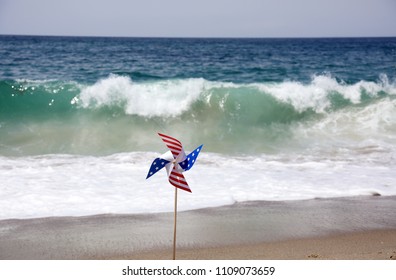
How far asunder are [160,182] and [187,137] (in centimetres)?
372

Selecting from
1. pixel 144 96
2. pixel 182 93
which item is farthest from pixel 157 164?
pixel 182 93

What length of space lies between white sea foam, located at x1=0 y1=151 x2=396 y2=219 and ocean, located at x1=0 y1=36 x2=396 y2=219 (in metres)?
0.01

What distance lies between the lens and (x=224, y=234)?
15.6ft

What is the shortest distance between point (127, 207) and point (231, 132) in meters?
5.16

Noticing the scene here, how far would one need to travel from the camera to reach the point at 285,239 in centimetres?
463

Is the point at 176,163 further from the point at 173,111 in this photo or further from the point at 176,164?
the point at 173,111

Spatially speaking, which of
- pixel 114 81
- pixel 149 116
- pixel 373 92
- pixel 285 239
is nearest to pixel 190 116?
pixel 149 116

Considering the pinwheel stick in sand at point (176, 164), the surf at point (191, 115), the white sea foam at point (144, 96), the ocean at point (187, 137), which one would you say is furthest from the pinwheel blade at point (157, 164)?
the white sea foam at point (144, 96)

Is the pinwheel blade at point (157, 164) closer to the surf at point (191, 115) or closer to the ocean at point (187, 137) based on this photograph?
the ocean at point (187, 137)

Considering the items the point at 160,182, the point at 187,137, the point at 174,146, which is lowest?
the point at 160,182

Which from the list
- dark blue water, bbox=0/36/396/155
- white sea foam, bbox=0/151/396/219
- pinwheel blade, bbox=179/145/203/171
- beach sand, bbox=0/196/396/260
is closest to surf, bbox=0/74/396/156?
dark blue water, bbox=0/36/396/155

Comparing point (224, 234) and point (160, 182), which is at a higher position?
point (160, 182)

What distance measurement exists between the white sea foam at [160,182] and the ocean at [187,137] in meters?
0.01

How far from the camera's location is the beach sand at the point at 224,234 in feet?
14.0
